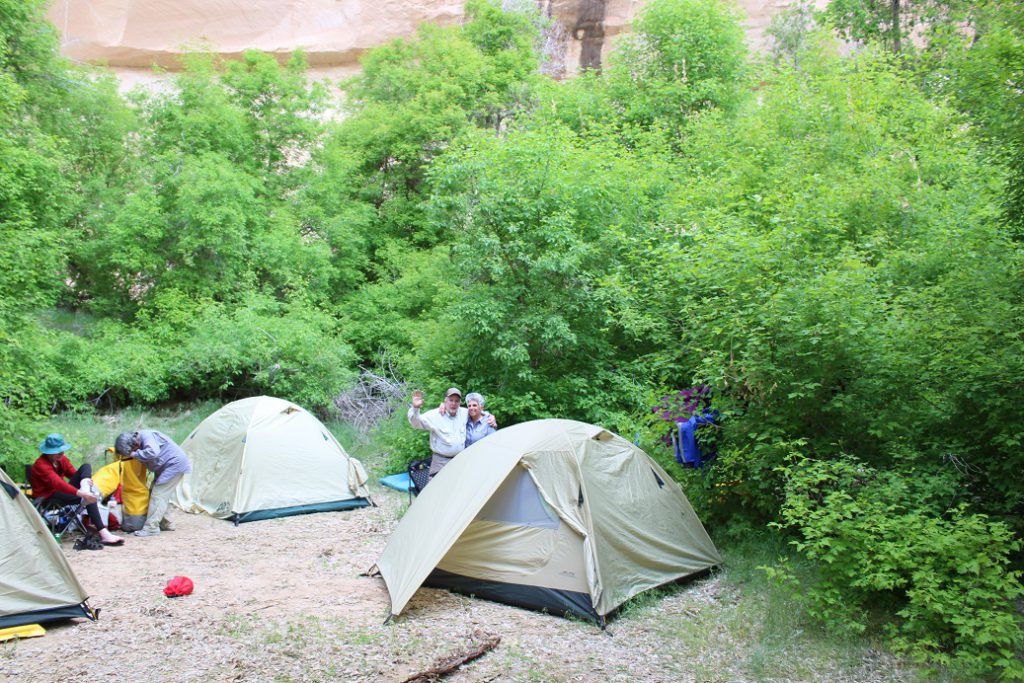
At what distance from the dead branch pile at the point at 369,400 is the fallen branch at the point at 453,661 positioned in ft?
31.4

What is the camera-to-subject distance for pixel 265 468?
9.50m


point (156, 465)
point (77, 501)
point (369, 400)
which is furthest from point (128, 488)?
point (369, 400)

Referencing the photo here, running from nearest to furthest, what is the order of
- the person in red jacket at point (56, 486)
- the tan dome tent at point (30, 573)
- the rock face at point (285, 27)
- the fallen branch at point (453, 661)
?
the fallen branch at point (453, 661), the tan dome tent at point (30, 573), the person in red jacket at point (56, 486), the rock face at point (285, 27)

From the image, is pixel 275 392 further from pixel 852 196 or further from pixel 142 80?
pixel 142 80

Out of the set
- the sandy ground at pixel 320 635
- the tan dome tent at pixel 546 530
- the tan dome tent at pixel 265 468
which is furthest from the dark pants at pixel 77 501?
the tan dome tent at pixel 546 530

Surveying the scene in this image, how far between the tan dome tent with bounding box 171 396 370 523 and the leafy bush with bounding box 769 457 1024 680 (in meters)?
5.95

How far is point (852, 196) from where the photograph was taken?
388 inches

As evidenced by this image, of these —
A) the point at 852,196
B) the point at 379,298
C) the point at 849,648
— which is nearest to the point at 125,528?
the point at 849,648

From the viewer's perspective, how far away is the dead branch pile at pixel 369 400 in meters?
15.2

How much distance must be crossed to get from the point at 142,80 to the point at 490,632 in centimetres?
2910

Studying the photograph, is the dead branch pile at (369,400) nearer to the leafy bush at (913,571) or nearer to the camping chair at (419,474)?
the camping chair at (419,474)

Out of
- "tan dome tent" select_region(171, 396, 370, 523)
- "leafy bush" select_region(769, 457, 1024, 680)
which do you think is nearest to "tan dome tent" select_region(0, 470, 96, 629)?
"tan dome tent" select_region(171, 396, 370, 523)

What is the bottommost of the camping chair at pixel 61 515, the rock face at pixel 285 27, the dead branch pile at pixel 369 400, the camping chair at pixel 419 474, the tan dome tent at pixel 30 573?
the dead branch pile at pixel 369 400

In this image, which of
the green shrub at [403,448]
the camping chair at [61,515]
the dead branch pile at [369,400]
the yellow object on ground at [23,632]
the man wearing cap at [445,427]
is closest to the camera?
the yellow object on ground at [23,632]
